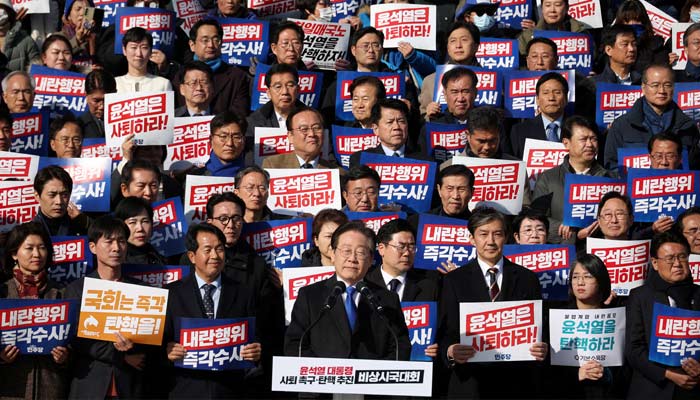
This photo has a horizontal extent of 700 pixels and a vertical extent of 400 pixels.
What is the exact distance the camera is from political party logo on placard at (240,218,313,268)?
11.2 metres

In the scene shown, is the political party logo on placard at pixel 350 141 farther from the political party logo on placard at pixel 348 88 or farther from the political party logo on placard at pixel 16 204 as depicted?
the political party logo on placard at pixel 16 204

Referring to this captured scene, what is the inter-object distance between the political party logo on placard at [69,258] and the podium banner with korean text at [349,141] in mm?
2881

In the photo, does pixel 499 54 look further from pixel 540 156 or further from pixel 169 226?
pixel 169 226

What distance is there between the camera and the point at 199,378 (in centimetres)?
983

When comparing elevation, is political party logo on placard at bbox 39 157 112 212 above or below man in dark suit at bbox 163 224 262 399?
above

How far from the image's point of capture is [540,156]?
504 inches

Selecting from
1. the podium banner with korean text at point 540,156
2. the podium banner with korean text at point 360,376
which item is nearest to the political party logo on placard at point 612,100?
the podium banner with korean text at point 540,156

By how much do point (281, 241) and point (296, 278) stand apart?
79 centimetres

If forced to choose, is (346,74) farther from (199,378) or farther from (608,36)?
(199,378)

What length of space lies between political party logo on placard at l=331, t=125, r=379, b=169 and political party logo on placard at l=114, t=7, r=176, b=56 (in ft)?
9.07

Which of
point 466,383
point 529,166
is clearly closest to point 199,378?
point 466,383

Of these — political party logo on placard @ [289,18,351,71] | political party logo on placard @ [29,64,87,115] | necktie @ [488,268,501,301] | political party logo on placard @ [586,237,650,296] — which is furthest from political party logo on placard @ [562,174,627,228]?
political party logo on placard @ [29,64,87,115]

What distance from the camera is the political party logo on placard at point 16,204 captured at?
37.9ft

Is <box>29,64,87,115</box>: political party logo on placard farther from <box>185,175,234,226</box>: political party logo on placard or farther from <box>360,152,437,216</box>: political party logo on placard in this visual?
<box>360,152,437,216</box>: political party logo on placard
